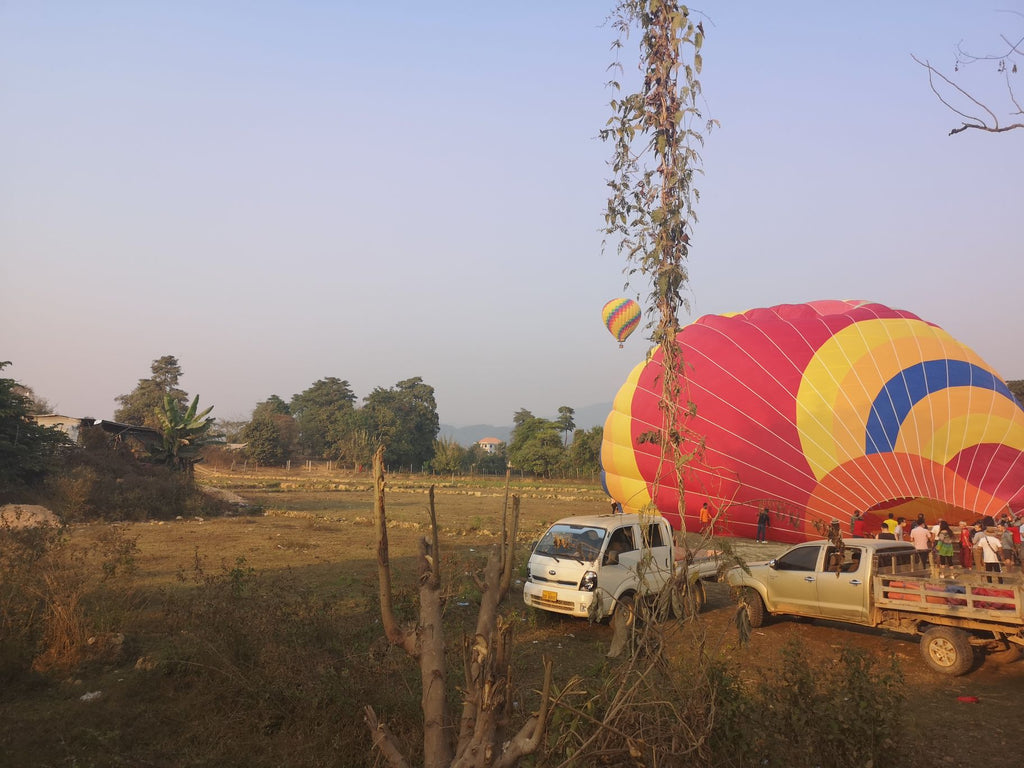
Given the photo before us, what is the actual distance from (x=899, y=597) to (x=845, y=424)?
8.43 meters

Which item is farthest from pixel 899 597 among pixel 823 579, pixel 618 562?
pixel 618 562

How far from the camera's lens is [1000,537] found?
14.4 meters

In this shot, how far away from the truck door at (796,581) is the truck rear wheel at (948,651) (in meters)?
1.73

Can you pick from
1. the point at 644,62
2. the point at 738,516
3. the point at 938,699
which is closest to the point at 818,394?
the point at 738,516

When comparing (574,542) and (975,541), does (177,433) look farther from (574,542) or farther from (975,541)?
(975,541)

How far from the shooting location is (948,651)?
8.98 m

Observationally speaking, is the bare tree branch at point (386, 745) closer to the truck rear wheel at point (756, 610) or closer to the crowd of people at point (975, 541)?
the truck rear wheel at point (756, 610)

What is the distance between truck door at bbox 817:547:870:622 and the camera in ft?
32.9

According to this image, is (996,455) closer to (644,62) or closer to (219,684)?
(644,62)

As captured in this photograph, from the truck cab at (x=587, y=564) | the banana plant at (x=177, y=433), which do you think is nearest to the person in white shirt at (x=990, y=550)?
the truck cab at (x=587, y=564)

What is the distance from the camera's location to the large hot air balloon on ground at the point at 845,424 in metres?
16.4

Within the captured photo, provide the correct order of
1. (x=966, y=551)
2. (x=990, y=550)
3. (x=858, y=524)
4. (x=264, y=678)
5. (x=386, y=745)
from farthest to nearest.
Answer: (x=858, y=524) < (x=966, y=551) < (x=990, y=550) < (x=264, y=678) < (x=386, y=745)

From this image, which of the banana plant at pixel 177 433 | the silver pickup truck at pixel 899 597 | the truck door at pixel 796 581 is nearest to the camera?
the silver pickup truck at pixel 899 597

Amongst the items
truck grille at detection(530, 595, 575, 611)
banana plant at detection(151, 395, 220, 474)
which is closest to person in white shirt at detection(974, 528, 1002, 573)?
truck grille at detection(530, 595, 575, 611)
